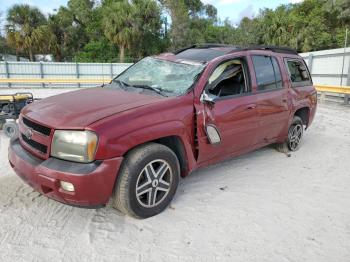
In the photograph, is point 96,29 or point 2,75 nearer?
point 2,75

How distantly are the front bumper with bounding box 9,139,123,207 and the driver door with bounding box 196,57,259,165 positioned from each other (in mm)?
1238

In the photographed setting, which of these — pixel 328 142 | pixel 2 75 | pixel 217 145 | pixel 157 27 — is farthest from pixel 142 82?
pixel 157 27

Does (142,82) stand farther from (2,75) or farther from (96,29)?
(96,29)

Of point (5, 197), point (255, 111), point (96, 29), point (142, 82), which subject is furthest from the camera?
point (96, 29)

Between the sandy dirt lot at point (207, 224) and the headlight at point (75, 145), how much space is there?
780mm

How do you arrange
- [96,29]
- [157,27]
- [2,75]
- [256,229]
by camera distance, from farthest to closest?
[96,29]
[157,27]
[2,75]
[256,229]

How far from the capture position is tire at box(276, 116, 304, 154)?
228 inches

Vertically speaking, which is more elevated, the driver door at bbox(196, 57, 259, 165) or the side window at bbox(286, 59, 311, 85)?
the side window at bbox(286, 59, 311, 85)

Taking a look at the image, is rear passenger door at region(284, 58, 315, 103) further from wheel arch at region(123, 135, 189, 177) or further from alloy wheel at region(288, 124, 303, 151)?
wheel arch at region(123, 135, 189, 177)

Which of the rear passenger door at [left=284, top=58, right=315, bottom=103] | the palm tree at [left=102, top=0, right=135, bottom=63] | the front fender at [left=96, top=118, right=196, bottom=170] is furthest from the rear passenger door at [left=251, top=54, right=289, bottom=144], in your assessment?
the palm tree at [left=102, top=0, right=135, bottom=63]

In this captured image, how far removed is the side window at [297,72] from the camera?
555 centimetres

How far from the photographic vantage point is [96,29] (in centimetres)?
A: 3400

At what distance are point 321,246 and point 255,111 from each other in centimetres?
200

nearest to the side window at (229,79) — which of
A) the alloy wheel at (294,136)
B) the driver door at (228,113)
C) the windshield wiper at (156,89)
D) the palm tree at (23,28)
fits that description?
the driver door at (228,113)
